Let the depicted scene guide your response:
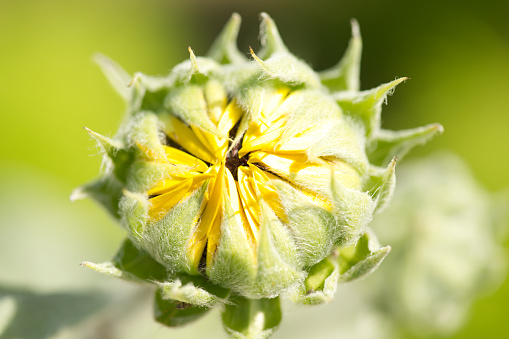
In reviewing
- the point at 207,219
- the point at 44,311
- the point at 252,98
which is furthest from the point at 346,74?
the point at 44,311

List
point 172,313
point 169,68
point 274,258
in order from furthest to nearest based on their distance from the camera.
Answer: point 169,68
point 172,313
point 274,258

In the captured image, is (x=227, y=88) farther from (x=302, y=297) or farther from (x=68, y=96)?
(x=68, y=96)

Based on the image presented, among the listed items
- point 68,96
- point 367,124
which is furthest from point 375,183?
point 68,96

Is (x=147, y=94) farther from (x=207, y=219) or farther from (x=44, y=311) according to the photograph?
(x=44, y=311)

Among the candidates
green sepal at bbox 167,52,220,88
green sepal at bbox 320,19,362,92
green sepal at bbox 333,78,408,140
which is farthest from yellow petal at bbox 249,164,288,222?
green sepal at bbox 320,19,362,92

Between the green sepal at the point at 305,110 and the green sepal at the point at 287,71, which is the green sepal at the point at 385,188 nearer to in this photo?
the green sepal at the point at 305,110

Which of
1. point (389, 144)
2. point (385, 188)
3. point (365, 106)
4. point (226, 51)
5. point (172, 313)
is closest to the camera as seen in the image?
point (385, 188)
